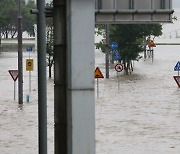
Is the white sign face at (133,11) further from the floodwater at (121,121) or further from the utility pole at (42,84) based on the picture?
the floodwater at (121,121)

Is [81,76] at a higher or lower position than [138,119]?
higher

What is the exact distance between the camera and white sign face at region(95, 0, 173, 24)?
35.3ft

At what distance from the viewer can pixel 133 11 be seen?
35.5 ft

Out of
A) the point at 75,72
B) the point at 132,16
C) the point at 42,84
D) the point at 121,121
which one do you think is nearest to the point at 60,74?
the point at 75,72

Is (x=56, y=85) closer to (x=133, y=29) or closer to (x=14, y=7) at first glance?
(x=133, y=29)

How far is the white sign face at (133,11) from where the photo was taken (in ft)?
35.3

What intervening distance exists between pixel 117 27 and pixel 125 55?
91.7 inches

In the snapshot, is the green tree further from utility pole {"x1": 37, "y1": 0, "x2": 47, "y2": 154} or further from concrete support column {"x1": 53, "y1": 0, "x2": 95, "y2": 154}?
utility pole {"x1": 37, "y1": 0, "x2": 47, "y2": 154}

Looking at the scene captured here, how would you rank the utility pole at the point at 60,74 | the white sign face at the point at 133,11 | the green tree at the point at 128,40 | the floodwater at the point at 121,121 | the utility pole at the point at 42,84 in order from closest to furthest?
the utility pole at the point at 42,84 < the utility pole at the point at 60,74 < the white sign face at the point at 133,11 < the floodwater at the point at 121,121 < the green tree at the point at 128,40

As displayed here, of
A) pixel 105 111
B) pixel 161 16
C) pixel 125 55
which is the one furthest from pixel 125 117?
pixel 125 55

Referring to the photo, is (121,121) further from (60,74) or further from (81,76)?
(81,76)

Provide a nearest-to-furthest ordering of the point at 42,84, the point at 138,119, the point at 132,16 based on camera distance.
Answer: the point at 42,84 → the point at 132,16 → the point at 138,119

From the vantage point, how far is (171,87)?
125 ft

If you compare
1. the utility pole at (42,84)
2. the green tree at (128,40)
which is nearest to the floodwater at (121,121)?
the utility pole at (42,84)
